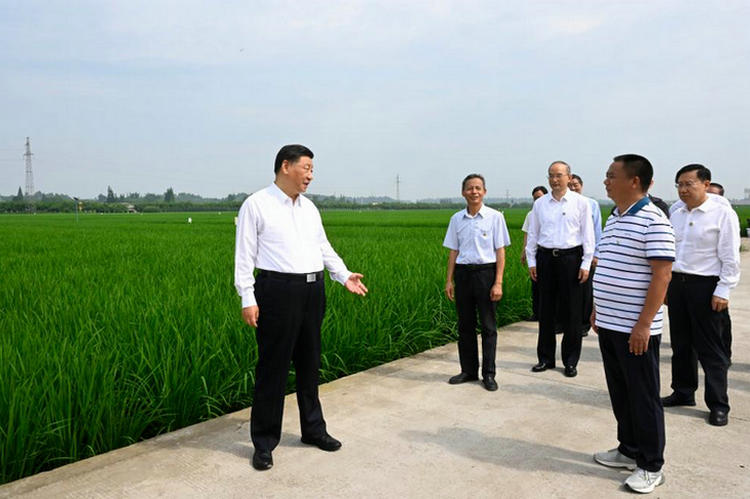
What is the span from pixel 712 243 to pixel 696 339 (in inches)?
25.8

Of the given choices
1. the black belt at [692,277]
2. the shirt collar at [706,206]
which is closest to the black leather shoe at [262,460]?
the black belt at [692,277]

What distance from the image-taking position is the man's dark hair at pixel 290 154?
10.1ft

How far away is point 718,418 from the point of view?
3.58m

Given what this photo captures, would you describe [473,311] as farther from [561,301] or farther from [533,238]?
[533,238]

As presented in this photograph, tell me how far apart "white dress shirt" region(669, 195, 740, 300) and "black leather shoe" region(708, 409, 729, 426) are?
74 cm

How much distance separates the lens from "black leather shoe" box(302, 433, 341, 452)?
10.5 feet

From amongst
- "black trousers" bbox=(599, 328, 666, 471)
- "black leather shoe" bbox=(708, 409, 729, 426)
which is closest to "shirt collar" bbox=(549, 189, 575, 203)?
"black leather shoe" bbox=(708, 409, 729, 426)

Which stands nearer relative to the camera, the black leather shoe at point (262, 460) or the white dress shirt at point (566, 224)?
the black leather shoe at point (262, 460)

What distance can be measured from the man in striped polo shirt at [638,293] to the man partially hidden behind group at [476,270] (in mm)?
1643

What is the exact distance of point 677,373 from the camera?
402 centimetres

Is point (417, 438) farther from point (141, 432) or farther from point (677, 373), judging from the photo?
point (677, 373)

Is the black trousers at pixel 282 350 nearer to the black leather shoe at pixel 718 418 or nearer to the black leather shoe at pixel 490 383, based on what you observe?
the black leather shoe at pixel 490 383

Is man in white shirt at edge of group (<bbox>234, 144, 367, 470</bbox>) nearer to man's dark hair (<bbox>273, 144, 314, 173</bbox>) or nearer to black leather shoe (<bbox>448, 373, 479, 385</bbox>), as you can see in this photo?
man's dark hair (<bbox>273, 144, 314, 173</bbox>)

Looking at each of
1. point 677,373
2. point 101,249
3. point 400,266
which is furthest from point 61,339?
point 101,249
